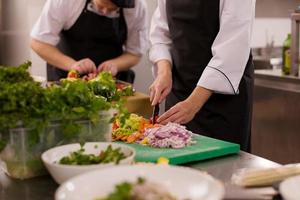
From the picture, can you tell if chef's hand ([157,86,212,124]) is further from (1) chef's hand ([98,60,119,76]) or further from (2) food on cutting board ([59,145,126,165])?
(1) chef's hand ([98,60,119,76])

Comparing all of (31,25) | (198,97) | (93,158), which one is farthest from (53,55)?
(93,158)

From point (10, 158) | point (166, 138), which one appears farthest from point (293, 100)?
point (10, 158)

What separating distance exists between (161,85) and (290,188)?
0.80 metres

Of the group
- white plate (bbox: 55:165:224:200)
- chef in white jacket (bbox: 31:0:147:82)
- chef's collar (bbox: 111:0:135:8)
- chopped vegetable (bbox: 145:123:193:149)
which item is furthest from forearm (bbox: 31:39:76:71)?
white plate (bbox: 55:165:224:200)

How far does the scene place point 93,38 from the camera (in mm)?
2363

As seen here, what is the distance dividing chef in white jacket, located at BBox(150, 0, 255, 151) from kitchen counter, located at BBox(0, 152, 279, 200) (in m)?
0.30

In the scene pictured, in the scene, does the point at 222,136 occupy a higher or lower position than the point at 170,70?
lower

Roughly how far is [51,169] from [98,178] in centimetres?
13

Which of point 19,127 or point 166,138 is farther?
point 166,138

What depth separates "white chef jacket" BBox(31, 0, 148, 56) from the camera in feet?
7.44

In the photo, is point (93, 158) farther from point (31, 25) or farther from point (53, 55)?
point (31, 25)

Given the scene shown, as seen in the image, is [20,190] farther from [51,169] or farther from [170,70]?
[170,70]

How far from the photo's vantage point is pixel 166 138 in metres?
1.19

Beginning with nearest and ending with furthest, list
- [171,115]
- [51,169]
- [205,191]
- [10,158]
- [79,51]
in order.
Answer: [205,191]
[51,169]
[10,158]
[171,115]
[79,51]
